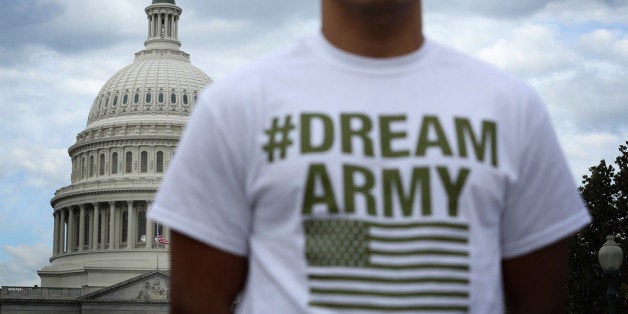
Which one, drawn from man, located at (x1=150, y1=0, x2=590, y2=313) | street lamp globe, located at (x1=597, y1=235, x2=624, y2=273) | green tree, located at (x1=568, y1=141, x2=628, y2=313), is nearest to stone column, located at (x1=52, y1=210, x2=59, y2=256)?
green tree, located at (x1=568, y1=141, x2=628, y2=313)

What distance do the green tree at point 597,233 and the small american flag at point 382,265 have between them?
46.2 m

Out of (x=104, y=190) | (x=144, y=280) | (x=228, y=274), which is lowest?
(x=228, y=274)

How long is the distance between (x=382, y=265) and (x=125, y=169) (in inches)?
5461

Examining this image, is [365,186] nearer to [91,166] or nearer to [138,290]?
[138,290]

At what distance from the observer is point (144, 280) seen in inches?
4840

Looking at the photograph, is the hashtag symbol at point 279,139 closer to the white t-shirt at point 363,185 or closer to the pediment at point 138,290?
the white t-shirt at point 363,185

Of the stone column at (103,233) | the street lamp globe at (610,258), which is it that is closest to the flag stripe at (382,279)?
the street lamp globe at (610,258)

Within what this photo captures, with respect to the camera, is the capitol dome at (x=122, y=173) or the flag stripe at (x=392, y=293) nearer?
the flag stripe at (x=392, y=293)

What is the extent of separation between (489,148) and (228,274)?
2.53ft

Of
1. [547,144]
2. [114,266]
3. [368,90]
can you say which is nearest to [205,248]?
[368,90]

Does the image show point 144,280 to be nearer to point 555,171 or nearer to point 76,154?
point 76,154

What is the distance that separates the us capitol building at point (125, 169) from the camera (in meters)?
134

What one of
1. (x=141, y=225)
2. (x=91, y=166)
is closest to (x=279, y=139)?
(x=141, y=225)

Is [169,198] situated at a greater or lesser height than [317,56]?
lesser
